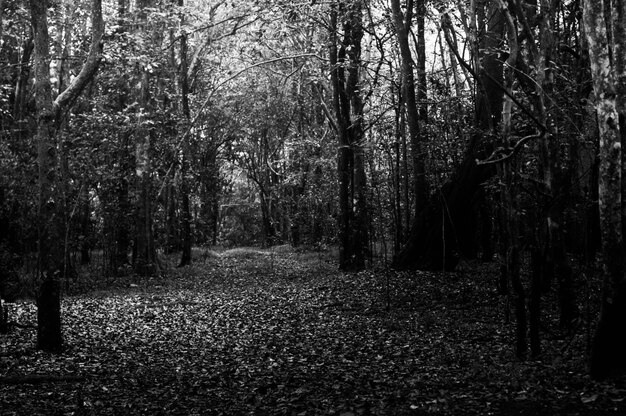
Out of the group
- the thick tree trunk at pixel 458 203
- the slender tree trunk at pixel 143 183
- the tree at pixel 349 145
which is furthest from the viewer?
the slender tree trunk at pixel 143 183

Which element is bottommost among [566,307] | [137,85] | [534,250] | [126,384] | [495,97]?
[126,384]

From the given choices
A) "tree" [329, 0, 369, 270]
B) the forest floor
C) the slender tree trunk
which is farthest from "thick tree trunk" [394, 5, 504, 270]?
the slender tree trunk

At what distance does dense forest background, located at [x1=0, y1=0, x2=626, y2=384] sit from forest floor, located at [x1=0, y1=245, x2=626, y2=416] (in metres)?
0.64

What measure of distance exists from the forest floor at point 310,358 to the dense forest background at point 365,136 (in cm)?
64

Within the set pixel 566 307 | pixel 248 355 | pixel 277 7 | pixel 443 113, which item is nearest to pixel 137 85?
pixel 277 7

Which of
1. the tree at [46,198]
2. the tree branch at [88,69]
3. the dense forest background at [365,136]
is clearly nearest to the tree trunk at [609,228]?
the dense forest background at [365,136]

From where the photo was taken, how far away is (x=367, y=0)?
17.2 metres

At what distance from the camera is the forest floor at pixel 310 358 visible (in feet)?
21.3

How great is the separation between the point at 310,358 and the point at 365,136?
1284 cm

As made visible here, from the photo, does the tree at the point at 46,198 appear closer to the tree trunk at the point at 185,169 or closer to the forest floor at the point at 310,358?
the forest floor at the point at 310,358

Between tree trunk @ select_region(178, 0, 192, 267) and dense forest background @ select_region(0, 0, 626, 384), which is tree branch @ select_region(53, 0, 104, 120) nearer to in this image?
dense forest background @ select_region(0, 0, 626, 384)

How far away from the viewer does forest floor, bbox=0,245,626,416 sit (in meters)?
6.49

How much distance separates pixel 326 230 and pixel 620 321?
89.3 feet

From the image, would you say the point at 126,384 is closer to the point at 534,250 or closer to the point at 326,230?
the point at 534,250
